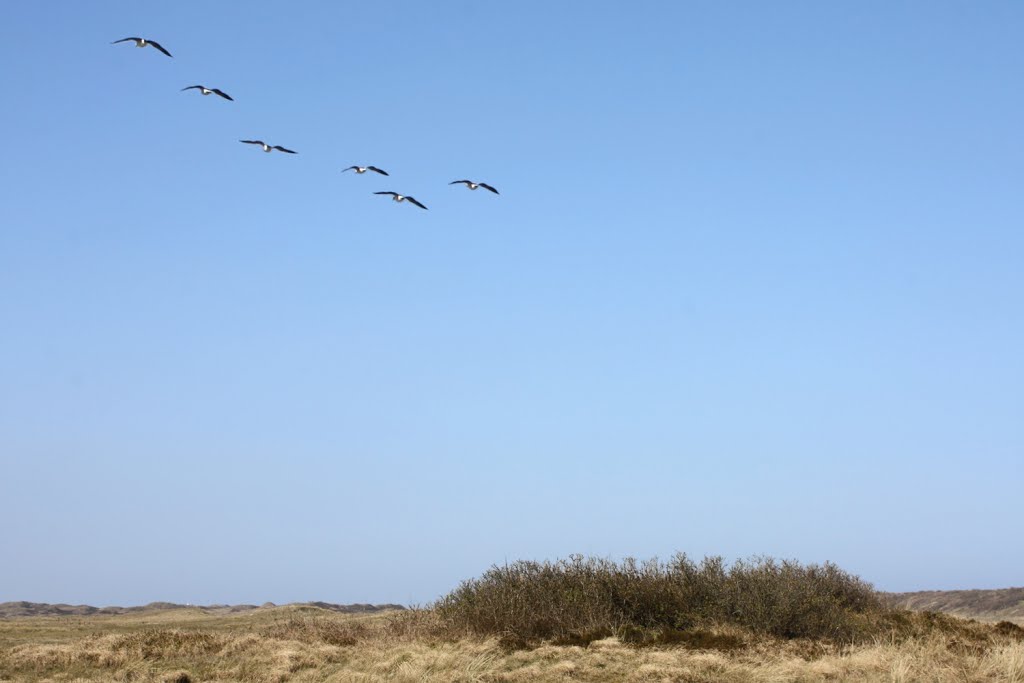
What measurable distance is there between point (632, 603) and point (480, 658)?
5.98 meters

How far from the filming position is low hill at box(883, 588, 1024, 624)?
50594 millimetres

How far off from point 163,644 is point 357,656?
6.09m

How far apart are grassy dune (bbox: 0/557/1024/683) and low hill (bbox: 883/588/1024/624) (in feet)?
77.9

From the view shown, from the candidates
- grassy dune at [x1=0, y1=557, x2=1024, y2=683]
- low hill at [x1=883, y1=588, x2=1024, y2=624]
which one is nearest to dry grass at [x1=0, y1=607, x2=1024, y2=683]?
grassy dune at [x1=0, y1=557, x2=1024, y2=683]

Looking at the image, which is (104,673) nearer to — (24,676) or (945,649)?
(24,676)

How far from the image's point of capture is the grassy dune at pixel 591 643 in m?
19.3

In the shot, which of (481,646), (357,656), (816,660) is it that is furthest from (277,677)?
(816,660)

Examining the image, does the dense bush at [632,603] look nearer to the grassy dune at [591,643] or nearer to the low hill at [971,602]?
the grassy dune at [591,643]

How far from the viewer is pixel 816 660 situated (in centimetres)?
2061

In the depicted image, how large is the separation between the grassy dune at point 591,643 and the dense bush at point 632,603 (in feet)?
0.11

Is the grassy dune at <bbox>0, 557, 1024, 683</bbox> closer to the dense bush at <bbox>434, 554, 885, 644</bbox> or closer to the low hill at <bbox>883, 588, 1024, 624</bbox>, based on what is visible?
the dense bush at <bbox>434, 554, 885, 644</bbox>

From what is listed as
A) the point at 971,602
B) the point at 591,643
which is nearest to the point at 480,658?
the point at 591,643

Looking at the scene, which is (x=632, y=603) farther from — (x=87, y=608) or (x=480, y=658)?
(x=87, y=608)

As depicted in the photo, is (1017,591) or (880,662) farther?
(1017,591)
